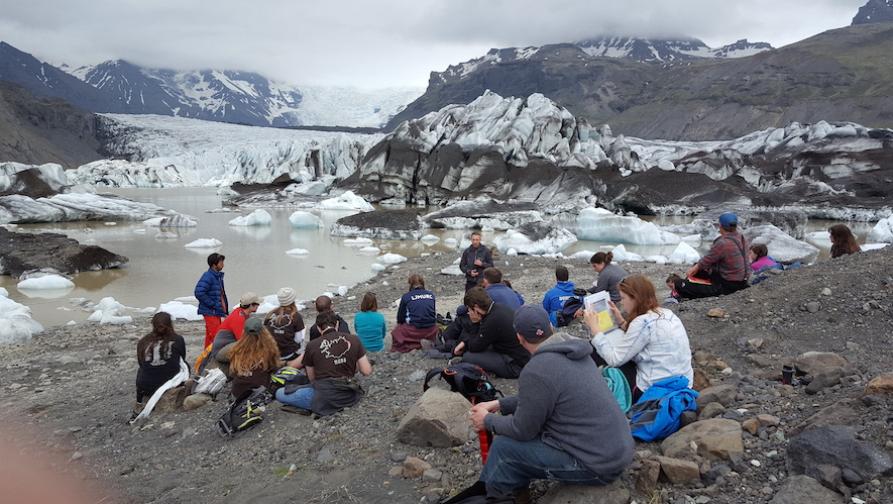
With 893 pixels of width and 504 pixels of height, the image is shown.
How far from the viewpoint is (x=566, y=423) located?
2979 millimetres

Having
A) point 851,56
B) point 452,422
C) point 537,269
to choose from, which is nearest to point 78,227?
point 537,269

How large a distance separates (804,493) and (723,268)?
16.0 ft

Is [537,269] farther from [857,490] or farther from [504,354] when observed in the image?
[857,490]

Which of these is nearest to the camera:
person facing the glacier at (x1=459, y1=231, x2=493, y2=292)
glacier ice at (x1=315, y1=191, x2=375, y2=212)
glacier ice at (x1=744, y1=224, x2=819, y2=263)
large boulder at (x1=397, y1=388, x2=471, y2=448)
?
large boulder at (x1=397, y1=388, x2=471, y2=448)

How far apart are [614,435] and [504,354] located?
247 centimetres

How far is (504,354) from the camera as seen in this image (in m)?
5.43

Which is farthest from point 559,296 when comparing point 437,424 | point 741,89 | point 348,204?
point 741,89

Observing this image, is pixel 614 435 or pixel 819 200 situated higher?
pixel 614 435

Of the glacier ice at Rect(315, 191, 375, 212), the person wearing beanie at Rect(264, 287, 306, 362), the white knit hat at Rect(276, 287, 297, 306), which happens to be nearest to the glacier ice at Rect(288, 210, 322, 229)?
the glacier ice at Rect(315, 191, 375, 212)

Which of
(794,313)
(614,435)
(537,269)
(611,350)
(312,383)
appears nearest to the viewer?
(614,435)

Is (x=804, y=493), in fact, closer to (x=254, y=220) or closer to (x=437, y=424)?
(x=437, y=424)

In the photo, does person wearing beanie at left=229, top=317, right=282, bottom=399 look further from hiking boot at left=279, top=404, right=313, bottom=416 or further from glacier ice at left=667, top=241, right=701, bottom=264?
glacier ice at left=667, top=241, right=701, bottom=264

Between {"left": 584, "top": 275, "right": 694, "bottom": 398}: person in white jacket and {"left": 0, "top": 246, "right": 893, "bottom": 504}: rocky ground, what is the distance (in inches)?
13.9

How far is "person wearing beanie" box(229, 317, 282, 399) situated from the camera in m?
5.25
